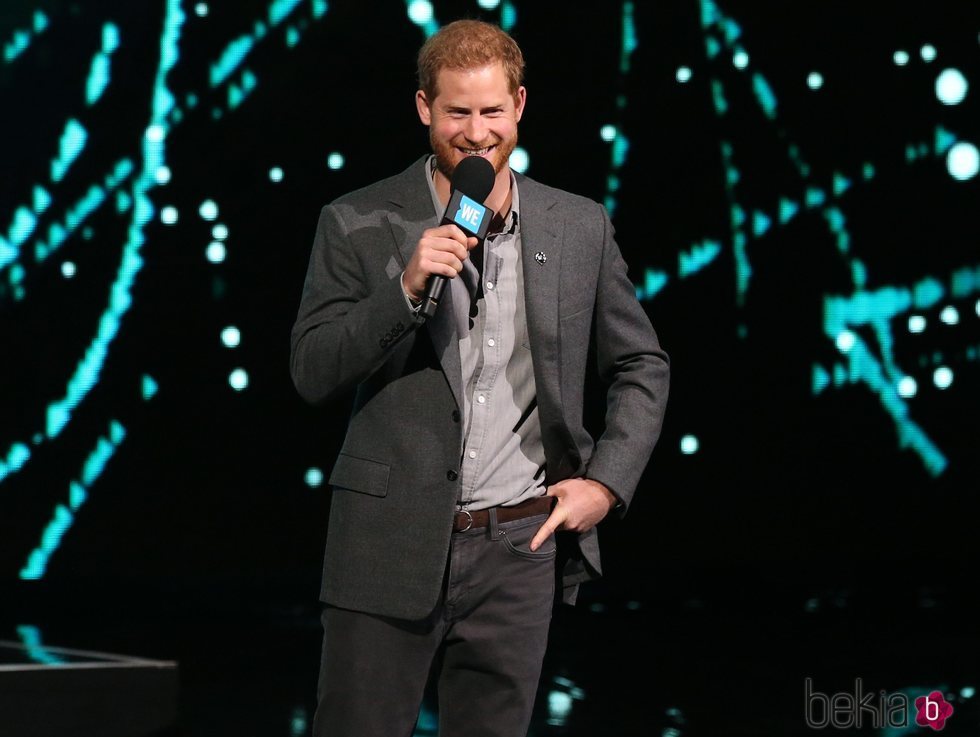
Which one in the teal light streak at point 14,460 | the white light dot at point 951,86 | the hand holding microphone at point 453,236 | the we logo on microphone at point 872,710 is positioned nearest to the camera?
the hand holding microphone at point 453,236

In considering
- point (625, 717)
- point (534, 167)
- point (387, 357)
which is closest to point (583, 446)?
point (387, 357)

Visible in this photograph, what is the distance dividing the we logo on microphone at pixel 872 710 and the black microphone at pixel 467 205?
7.16 ft

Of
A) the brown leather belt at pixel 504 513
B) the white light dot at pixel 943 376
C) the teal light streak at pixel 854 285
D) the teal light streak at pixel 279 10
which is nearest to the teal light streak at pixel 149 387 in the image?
the teal light streak at pixel 279 10

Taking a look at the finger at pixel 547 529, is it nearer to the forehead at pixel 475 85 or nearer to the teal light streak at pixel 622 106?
the forehead at pixel 475 85

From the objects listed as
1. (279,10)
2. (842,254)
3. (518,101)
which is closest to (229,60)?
(279,10)

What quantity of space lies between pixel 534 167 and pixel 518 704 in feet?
10.0

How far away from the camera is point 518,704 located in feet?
5.18

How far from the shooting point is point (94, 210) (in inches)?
169

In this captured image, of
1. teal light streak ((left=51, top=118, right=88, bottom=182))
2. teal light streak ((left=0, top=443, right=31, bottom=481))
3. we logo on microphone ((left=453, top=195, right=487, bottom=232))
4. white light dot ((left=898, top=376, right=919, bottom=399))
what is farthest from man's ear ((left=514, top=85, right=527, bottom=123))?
white light dot ((left=898, top=376, right=919, bottom=399))

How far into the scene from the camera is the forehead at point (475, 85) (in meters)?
1.53

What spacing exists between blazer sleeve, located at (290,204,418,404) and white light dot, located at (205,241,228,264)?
9.31ft

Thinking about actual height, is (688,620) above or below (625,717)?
above

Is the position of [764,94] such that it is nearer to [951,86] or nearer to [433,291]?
[951,86]

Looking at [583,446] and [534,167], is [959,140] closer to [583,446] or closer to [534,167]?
[534,167]
